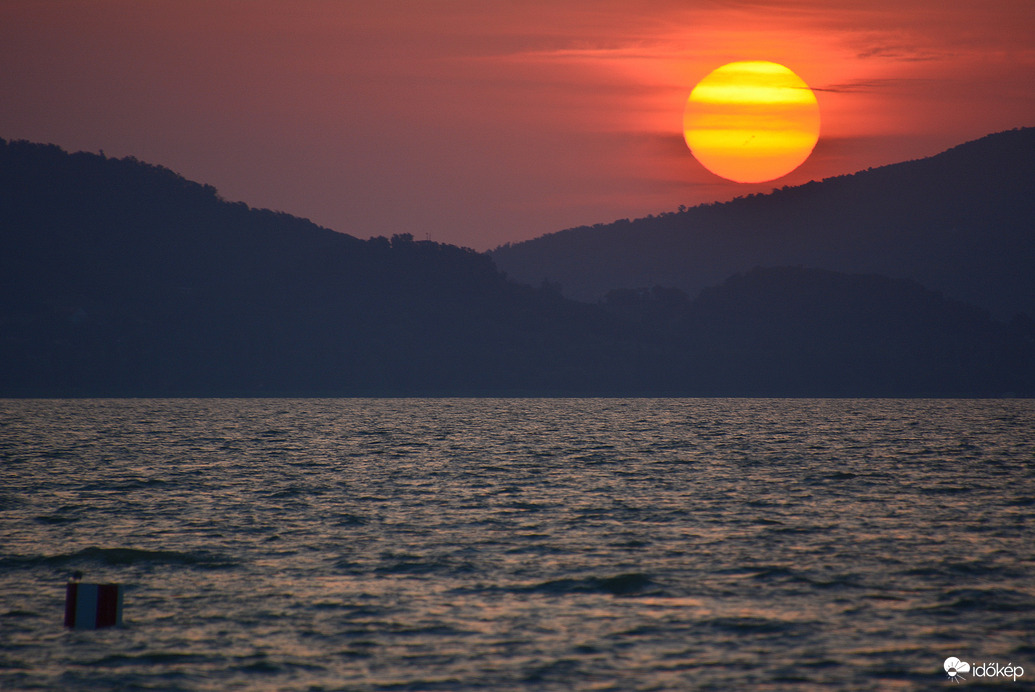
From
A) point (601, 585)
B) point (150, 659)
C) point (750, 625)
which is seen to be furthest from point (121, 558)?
point (750, 625)

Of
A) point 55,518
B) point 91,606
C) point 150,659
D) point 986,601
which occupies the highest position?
point 986,601

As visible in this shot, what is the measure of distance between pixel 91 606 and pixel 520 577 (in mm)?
10258

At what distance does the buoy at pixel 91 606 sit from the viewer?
22094 mm

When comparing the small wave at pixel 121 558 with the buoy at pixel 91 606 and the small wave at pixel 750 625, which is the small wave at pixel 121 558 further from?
the small wave at pixel 750 625

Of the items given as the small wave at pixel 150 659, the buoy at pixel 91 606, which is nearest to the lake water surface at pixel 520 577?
the small wave at pixel 150 659

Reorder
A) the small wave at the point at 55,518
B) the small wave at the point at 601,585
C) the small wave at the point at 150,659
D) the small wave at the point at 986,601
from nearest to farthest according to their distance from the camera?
the small wave at the point at 150,659 < the small wave at the point at 986,601 < the small wave at the point at 601,585 < the small wave at the point at 55,518

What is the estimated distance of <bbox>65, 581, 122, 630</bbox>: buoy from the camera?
22.1 m

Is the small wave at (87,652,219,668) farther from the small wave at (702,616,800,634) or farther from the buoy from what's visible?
the small wave at (702,616,800,634)

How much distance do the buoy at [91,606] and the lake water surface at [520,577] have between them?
301 mm

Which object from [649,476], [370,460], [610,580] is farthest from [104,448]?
[610,580]

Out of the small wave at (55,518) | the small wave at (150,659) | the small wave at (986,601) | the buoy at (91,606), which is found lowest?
the small wave at (150,659)

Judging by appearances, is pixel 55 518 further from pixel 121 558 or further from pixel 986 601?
pixel 986 601

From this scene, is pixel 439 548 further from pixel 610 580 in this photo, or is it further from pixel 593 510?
pixel 593 510

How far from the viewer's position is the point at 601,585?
2611cm
